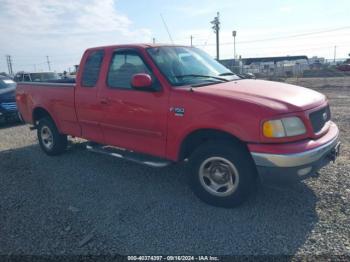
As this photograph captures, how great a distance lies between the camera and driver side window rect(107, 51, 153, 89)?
15.0 ft

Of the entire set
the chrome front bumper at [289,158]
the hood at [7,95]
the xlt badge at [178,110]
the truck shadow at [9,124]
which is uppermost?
the xlt badge at [178,110]

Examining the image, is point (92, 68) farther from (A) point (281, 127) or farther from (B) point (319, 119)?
(B) point (319, 119)

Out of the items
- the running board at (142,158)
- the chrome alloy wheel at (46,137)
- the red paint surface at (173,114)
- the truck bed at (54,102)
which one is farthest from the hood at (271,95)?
the chrome alloy wheel at (46,137)

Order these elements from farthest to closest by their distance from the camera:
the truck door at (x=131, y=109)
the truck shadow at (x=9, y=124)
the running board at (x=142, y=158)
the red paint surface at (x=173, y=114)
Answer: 1. the truck shadow at (x=9, y=124)
2. the running board at (x=142, y=158)
3. the truck door at (x=131, y=109)
4. the red paint surface at (x=173, y=114)

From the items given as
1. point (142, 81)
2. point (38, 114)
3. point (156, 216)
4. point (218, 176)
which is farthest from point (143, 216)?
point (38, 114)

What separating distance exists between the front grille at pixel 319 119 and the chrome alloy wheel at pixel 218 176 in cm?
105

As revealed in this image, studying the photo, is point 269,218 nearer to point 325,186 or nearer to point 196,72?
point 325,186

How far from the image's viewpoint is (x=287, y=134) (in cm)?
338

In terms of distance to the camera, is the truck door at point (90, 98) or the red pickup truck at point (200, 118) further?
the truck door at point (90, 98)

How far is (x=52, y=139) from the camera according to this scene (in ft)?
20.8

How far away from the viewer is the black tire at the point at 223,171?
3641 millimetres

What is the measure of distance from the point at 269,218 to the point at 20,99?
5809mm

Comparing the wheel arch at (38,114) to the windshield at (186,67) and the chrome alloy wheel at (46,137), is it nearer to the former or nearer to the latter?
the chrome alloy wheel at (46,137)

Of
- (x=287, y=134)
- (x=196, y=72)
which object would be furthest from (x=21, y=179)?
(x=287, y=134)
